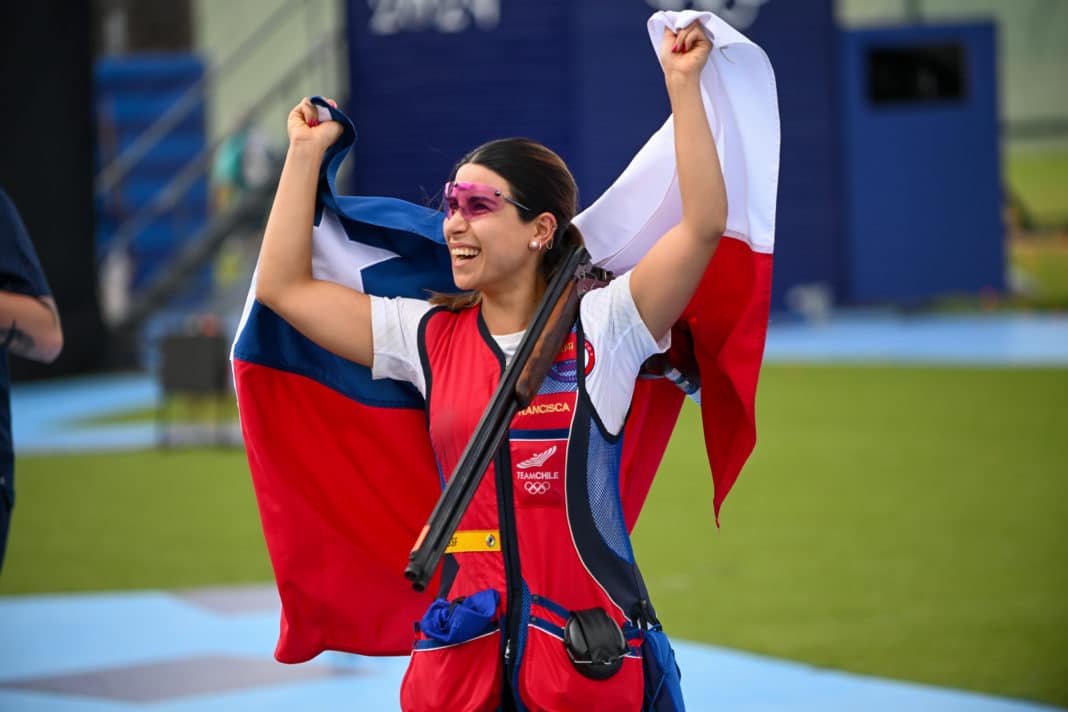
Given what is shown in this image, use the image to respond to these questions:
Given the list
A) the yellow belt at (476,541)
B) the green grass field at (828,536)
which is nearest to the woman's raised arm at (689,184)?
the yellow belt at (476,541)

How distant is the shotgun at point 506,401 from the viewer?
2398mm

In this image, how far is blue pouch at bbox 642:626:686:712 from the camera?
9.06 feet

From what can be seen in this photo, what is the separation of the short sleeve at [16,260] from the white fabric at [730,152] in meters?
1.48

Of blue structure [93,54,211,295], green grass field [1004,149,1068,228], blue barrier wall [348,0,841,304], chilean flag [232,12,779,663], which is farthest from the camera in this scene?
blue structure [93,54,211,295]

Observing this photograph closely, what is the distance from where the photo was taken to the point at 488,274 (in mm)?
2805

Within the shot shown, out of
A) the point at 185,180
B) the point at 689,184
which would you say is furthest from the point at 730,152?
the point at 185,180

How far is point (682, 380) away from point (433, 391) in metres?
0.51

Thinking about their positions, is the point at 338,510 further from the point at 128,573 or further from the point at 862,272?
the point at 862,272

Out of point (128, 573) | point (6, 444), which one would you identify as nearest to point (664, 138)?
point (6, 444)

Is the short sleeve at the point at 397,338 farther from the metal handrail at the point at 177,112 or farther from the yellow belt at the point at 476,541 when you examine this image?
the metal handrail at the point at 177,112

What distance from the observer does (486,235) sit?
280 centimetres

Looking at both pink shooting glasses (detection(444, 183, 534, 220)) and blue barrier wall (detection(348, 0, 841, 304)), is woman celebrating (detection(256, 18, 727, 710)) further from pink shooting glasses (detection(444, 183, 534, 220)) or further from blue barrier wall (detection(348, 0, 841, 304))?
blue barrier wall (detection(348, 0, 841, 304))

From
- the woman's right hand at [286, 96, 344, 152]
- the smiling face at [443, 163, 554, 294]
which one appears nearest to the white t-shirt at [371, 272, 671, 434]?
the smiling face at [443, 163, 554, 294]

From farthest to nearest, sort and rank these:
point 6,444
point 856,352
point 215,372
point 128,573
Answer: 1. point 856,352
2. point 215,372
3. point 128,573
4. point 6,444
